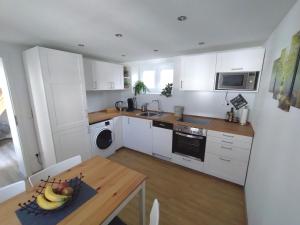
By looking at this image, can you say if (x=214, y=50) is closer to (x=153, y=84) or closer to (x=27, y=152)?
(x=153, y=84)

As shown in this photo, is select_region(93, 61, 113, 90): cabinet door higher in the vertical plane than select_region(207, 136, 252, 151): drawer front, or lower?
higher

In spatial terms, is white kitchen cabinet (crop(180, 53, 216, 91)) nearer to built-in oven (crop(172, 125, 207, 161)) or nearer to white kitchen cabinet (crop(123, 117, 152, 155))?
built-in oven (crop(172, 125, 207, 161))

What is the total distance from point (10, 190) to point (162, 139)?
7.05 feet

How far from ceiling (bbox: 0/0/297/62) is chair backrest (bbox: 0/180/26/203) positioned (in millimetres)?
1441

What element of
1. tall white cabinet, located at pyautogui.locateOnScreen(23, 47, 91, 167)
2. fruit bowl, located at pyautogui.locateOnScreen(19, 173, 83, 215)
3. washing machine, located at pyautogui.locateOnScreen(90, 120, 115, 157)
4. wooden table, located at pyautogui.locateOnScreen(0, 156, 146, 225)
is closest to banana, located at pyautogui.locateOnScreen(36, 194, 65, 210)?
fruit bowl, located at pyautogui.locateOnScreen(19, 173, 83, 215)

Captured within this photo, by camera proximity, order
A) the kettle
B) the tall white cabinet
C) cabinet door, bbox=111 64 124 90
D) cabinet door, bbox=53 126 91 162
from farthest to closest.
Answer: the kettle, cabinet door, bbox=111 64 124 90, cabinet door, bbox=53 126 91 162, the tall white cabinet

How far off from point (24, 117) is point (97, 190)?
83.0 inches

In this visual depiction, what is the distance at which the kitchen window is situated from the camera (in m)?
3.15

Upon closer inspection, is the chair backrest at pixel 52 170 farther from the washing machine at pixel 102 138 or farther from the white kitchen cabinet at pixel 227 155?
the white kitchen cabinet at pixel 227 155

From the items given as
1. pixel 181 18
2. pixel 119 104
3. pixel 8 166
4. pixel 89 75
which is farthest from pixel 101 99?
pixel 181 18

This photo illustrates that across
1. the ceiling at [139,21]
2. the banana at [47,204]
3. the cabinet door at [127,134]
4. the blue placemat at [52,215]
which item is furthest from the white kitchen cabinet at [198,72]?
the banana at [47,204]

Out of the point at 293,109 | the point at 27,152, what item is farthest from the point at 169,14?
the point at 27,152

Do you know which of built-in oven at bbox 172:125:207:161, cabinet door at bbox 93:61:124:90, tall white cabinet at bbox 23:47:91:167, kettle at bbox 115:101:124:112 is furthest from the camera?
kettle at bbox 115:101:124:112

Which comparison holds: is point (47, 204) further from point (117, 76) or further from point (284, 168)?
point (117, 76)
